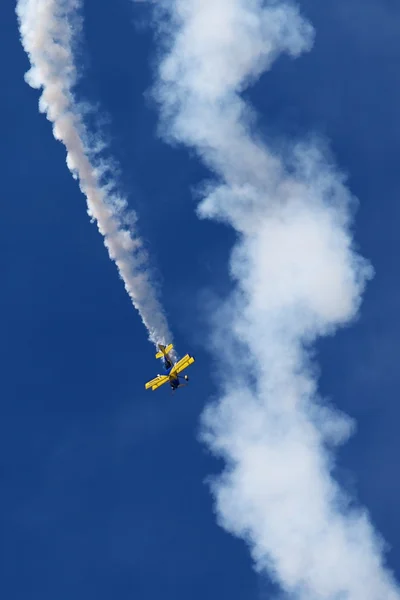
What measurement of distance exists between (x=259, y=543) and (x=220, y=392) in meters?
16.7

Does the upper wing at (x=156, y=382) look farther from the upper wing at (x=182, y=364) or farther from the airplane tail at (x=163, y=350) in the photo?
the airplane tail at (x=163, y=350)

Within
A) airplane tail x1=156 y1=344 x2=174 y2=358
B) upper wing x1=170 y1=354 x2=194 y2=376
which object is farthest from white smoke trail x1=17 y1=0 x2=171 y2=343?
upper wing x1=170 y1=354 x2=194 y2=376

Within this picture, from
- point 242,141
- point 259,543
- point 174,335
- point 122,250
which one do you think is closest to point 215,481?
point 259,543

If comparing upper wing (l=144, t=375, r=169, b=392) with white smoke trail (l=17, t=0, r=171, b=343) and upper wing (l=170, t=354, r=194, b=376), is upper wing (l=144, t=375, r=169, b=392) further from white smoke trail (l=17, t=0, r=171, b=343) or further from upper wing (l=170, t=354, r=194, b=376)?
white smoke trail (l=17, t=0, r=171, b=343)

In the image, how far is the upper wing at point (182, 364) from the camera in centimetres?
12225

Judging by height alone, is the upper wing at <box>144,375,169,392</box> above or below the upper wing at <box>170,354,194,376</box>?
below

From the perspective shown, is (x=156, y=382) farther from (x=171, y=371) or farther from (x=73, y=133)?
(x=73, y=133)

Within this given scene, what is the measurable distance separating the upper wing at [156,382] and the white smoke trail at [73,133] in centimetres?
725

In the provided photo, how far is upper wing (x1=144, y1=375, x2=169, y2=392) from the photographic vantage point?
12212cm

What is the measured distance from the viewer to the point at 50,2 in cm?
11519

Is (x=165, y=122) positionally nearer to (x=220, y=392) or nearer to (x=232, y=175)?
(x=232, y=175)

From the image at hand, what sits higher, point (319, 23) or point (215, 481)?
point (319, 23)

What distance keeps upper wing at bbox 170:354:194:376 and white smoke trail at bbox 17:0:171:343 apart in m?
6.01

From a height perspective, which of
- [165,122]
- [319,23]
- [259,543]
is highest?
[319,23]
